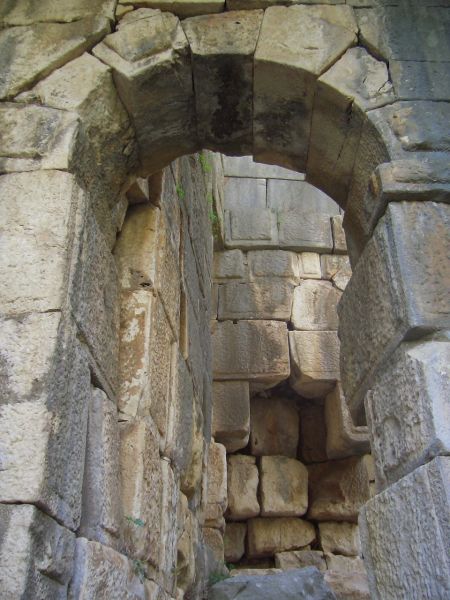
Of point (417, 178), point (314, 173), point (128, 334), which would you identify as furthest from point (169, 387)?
point (417, 178)

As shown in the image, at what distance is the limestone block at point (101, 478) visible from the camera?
2.11 meters

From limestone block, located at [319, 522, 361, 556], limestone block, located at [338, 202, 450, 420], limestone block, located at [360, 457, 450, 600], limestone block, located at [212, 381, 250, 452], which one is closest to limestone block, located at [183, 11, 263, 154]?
limestone block, located at [338, 202, 450, 420]

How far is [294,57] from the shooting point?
2.69m

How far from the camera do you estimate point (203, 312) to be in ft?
16.5

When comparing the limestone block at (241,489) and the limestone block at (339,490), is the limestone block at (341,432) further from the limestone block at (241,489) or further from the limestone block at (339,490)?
the limestone block at (241,489)

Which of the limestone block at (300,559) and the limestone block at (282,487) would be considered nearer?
the limestone block at (300,559)

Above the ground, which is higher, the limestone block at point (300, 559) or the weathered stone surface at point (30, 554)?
the limestone block at point (300, 559)

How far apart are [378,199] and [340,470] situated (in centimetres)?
511

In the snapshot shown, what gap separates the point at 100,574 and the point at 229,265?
217 inches

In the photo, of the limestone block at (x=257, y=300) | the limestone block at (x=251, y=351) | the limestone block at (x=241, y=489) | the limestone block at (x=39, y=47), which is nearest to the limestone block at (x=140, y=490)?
the limestone block at (x=39, y=47)

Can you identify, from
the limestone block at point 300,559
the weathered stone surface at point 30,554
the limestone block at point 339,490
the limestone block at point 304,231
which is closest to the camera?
the weathered stone surface at point 30,554

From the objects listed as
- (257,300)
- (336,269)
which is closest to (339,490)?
(257,300)

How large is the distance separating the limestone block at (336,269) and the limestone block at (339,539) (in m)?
2.68

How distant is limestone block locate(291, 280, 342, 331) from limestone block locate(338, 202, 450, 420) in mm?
4285
